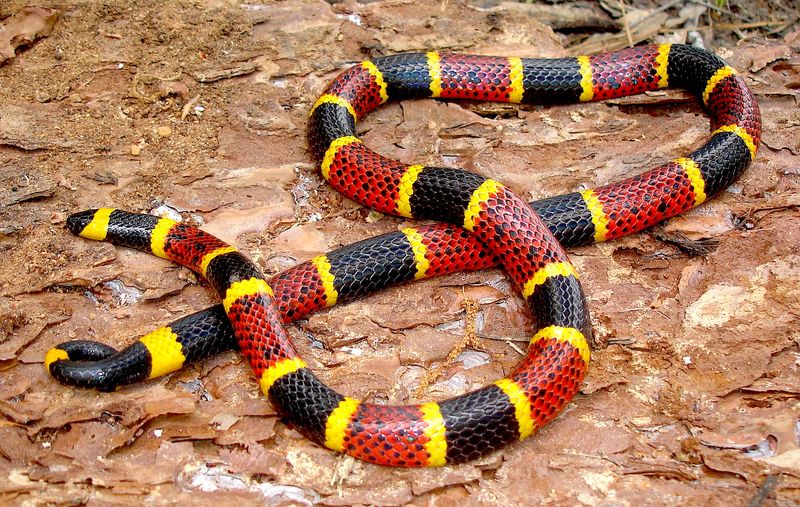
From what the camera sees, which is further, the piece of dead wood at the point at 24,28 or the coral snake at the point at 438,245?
the piece of dead wood at the point at 24,28

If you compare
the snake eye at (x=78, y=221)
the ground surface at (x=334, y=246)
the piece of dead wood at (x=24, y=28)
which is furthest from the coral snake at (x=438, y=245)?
the piece of dead wood at (x=24, y=28)

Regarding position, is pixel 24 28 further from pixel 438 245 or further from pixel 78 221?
pixel 438 245

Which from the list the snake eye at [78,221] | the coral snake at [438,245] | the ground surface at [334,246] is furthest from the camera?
the snake eye at [78,221]

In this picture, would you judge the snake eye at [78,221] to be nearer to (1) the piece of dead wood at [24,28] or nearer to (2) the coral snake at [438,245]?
(2) the coral snake at [438,245]

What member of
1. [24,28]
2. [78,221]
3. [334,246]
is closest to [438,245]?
[334,246]

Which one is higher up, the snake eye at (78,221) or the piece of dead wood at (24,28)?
the piece of dead wood at (24,28)

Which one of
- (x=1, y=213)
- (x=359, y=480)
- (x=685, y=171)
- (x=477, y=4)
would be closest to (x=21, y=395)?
(x=1, y=213)

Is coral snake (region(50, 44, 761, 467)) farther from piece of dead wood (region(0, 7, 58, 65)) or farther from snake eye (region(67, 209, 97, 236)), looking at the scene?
piece of dead wood (region(0, 7, 58, 65))
